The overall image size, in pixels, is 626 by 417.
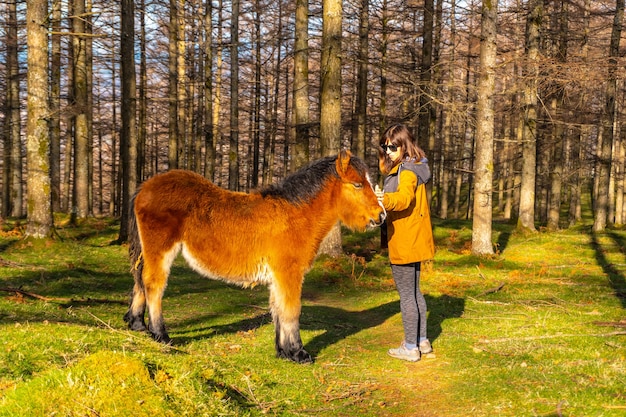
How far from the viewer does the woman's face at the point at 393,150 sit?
6270mm

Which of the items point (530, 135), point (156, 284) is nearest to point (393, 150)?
point (156, 284)

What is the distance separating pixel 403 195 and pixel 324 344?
2.63 m

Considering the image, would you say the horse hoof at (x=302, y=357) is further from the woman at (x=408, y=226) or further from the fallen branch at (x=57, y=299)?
the fallen branch at (x=57, y=299)

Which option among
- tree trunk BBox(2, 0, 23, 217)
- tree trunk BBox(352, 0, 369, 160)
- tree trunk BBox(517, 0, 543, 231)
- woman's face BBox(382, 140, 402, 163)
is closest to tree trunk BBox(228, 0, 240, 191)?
tree trunk BBox(352, 0, 369, 160)

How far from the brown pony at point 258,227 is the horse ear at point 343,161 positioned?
1 cm

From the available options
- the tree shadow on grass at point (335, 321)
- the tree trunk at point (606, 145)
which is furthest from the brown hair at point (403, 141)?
the tree trunk at point (606, 145)

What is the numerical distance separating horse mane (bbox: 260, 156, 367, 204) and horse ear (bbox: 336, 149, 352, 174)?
11cm

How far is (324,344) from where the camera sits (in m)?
7.25

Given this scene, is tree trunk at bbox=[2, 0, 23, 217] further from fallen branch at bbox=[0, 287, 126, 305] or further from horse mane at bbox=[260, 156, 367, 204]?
horse mane at bbox=[260, 156, 367, 204]

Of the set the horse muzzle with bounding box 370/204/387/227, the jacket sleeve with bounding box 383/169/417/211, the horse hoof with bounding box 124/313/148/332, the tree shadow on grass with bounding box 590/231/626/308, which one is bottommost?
the tree shadow on grass with bounding box 590/231/626/308


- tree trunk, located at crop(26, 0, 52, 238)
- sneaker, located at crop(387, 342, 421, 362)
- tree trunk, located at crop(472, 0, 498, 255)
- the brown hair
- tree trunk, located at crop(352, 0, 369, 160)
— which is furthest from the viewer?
tree trunk, located at crop(352, 0, 369, 160)

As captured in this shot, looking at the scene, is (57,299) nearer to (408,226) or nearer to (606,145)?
(408,226)

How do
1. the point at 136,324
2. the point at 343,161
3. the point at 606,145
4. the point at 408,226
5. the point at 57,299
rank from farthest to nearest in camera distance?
the point at 606,145, the point at 57,299, the point at 136,324, the point at 408,226, the point at 343,161

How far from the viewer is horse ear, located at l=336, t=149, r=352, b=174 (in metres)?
6.10
